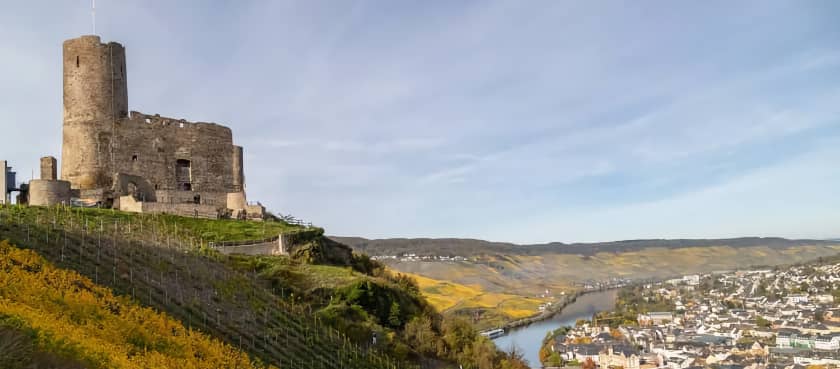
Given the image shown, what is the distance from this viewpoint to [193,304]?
16.0 metres

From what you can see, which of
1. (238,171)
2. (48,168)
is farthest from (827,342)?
(48,168)

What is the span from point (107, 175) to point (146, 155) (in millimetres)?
1970

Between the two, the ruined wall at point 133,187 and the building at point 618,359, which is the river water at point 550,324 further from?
the ruined wall at point 133,187

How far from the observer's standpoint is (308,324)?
18500mm

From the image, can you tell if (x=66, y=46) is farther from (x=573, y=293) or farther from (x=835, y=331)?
(x=573, y=293)

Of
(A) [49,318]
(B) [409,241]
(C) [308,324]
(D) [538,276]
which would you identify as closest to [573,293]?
(D) [538,276]

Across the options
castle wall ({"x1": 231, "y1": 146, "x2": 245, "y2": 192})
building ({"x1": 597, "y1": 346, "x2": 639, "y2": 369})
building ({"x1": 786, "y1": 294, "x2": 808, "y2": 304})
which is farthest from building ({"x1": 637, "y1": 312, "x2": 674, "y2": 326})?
castle wall ({"x1": 231, "y1": 146, "x2": 245, "y2": 192})

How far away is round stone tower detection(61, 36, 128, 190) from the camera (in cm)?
2945

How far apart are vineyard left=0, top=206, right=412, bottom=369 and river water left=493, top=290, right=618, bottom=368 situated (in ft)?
79.7

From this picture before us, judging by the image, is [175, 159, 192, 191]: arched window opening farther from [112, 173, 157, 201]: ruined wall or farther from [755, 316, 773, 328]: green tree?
[755, 316, 773, 328]: green tree

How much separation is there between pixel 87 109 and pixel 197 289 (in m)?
16.0

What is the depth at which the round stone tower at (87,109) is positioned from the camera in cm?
2945

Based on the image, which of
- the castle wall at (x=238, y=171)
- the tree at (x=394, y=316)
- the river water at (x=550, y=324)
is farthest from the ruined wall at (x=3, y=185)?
the river water at (x=550, y=324)

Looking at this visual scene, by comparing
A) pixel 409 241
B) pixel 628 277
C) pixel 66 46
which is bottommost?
pixel 628 277
